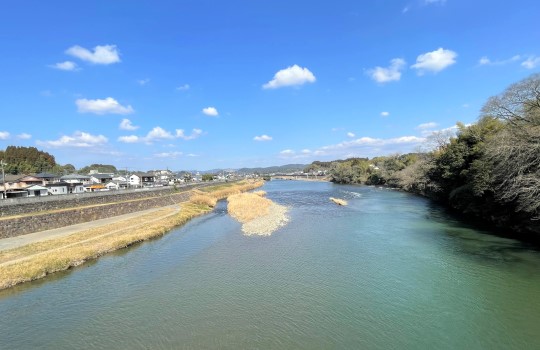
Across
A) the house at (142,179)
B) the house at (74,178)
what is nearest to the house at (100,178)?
the house at (142,179)

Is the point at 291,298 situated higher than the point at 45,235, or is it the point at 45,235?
the point at 45,235

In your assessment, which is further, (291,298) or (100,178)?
(100,178)

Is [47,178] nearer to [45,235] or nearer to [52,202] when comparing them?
[52,202]

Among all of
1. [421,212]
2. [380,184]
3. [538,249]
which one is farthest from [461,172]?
[380,184]

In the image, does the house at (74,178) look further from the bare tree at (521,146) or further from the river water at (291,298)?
the bare tree at (521,146)

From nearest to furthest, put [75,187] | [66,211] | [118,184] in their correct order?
[66,211], [75,187], [118,184]

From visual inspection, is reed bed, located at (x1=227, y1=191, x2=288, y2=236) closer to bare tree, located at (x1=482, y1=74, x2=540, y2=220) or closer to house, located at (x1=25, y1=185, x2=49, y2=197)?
bare tree, located at (x1=482, y1=74, x2=540, y2=220)

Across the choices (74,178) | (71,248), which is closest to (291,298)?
(71,248)
